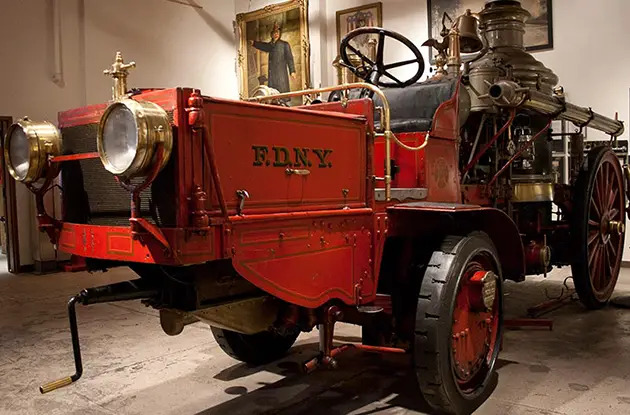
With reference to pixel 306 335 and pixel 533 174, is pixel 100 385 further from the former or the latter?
pixel 533 174

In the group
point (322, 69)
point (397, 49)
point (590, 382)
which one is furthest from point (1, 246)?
point (590, 382)

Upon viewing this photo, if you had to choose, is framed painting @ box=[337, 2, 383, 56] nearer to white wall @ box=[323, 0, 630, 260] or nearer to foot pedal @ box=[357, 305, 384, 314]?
white wall @ box=[323, 0, 630, 260]

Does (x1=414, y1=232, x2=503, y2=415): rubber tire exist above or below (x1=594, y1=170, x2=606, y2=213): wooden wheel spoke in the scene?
below

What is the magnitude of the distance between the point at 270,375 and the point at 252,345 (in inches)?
8.2

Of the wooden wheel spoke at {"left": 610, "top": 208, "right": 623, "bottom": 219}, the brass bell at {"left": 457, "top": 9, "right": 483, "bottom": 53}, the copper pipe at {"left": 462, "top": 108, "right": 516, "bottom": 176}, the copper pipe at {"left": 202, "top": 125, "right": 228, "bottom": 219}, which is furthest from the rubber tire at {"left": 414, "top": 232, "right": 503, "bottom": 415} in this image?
the wooden wheel spoke at {"left": 610, "top": 208, "right": 623, "bottom": 219}

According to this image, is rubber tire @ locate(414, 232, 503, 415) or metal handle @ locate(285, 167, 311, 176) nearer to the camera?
metal handle @ locate(285, 167, 311, 176)

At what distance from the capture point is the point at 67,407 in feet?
10.0

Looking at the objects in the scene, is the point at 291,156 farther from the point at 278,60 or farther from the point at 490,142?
the point at 278,60

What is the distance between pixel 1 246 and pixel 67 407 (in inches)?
400

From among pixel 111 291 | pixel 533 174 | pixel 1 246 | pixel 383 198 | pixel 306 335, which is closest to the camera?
pixel 111 291

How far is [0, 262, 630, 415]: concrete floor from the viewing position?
2.98m

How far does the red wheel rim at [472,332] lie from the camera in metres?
2.84

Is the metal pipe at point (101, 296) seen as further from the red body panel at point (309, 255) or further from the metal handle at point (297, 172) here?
the metal handle at point (297, 172)

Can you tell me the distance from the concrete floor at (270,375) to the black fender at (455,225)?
A: 0.63m
